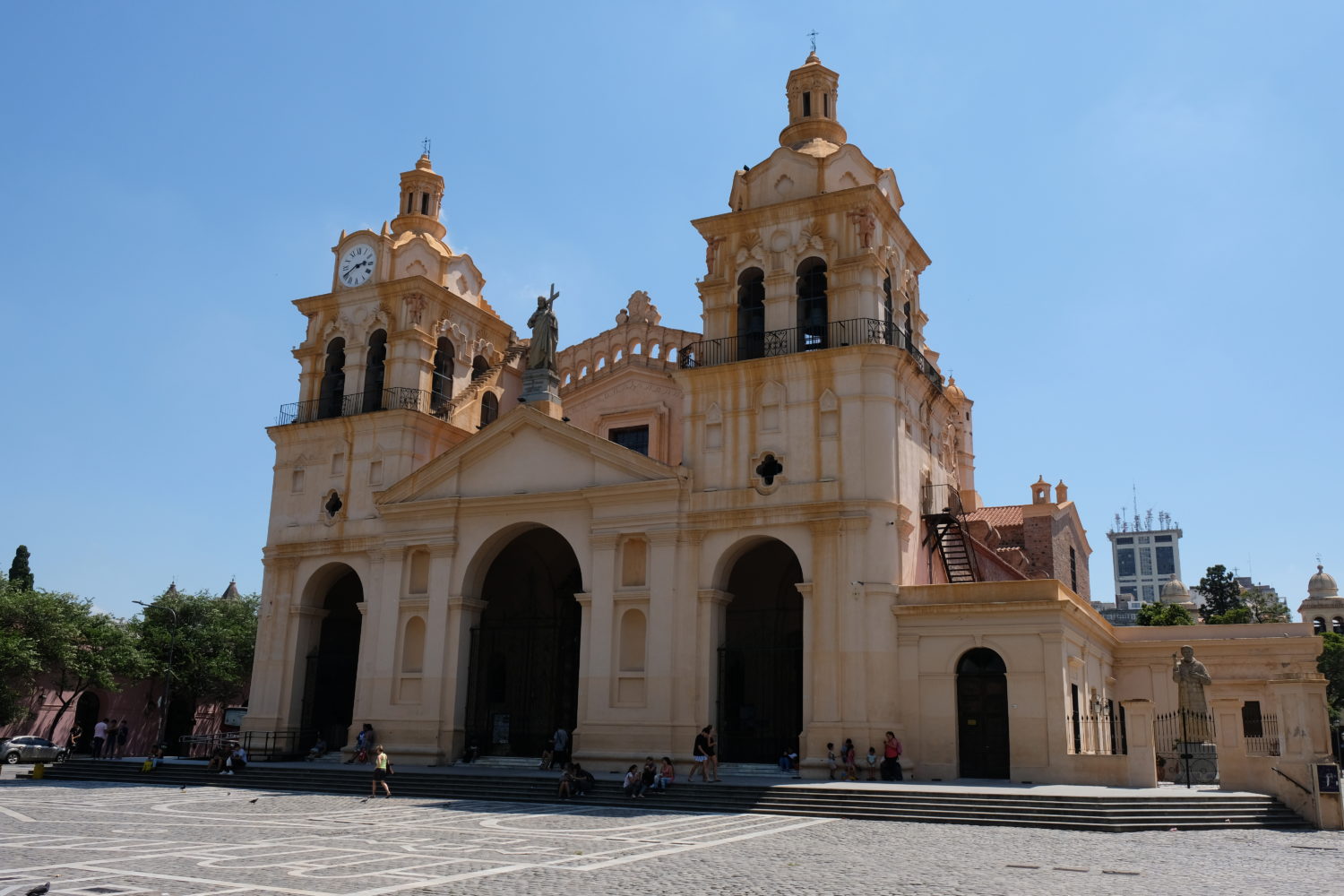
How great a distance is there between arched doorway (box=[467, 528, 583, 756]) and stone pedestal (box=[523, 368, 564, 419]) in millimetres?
4181

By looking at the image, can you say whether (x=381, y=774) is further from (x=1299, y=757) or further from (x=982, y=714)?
(x=1299, y=757)

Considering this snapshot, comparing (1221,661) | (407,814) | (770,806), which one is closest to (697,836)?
(770,806)

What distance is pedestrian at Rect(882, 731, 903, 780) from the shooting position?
2461 cm

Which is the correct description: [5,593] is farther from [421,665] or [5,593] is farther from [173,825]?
[173,825]

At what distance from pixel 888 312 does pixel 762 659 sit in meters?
9.90

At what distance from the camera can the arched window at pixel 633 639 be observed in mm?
28703

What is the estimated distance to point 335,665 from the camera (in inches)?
1395

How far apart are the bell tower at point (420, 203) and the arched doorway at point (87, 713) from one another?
24.6m

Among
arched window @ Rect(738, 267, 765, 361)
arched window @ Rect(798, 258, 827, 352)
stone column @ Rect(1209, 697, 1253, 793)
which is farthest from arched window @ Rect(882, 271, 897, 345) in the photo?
stone column @ Rect(1209, 697, 1253, 793)

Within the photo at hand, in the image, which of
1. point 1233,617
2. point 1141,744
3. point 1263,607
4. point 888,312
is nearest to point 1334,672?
point 1233,617

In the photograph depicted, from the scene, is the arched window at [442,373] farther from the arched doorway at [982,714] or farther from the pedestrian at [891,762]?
the arched doorway at [982,714]

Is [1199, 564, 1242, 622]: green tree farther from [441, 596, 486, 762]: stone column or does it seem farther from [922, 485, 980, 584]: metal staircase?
[441, 596, 486, 762]: stone column

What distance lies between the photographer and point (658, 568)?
28516 millimetres

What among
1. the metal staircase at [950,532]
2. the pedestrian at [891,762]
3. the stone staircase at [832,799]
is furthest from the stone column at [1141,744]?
the metal staircase at [950,532]
